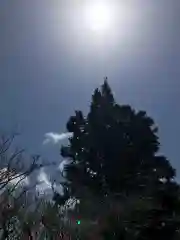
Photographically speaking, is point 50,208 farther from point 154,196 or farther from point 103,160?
point 154,196

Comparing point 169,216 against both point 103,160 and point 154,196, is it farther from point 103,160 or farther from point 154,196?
point 103,160

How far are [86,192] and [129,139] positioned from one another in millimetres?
3471

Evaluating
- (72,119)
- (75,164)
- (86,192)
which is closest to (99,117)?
(72,119)

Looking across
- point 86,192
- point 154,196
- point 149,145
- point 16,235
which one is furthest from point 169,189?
point 16,235

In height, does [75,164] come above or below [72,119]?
below

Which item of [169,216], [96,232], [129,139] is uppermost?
[129,139]

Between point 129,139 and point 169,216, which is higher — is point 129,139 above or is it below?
above

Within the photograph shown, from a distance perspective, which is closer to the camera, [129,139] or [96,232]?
[96,232]

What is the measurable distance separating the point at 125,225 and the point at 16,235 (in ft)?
24.6

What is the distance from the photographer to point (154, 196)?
56.8ft

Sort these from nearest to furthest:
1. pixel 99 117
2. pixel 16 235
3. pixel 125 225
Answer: pixel 125 225
pixel 99 117
pixel 16 235

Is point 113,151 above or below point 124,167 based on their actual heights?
above

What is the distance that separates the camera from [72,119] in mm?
19984

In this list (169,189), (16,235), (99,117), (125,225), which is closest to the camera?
(125,225)
